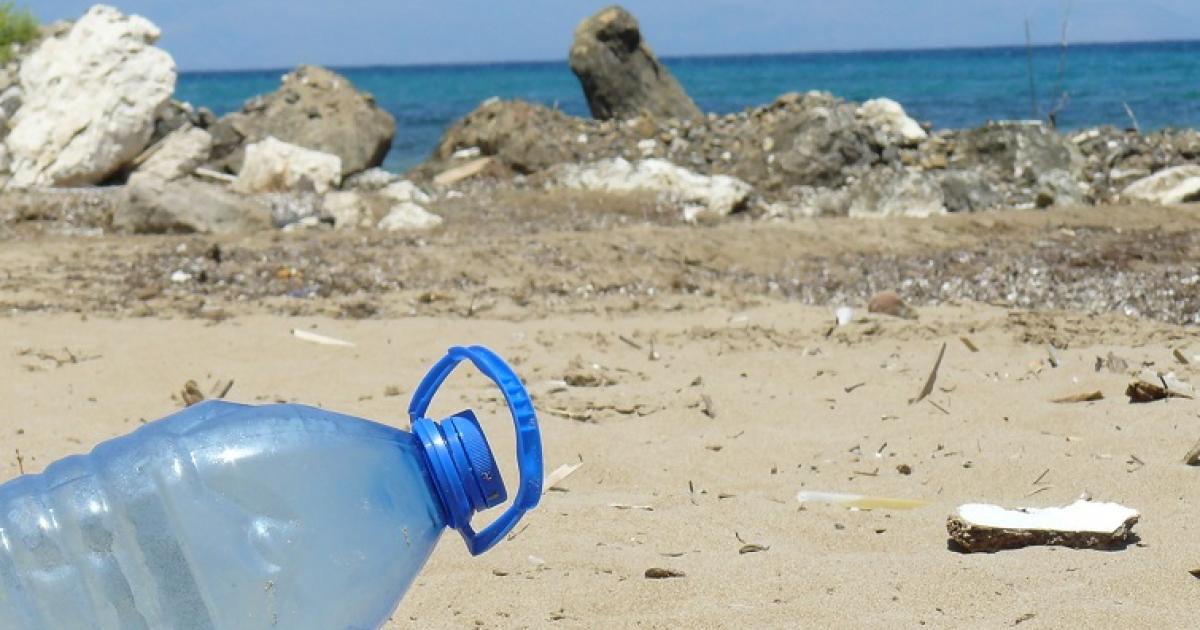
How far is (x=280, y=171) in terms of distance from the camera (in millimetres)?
12641

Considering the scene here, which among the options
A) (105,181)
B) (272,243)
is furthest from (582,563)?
(105,181)

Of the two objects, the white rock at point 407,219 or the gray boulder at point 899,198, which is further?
the gray boulder at point 899,198

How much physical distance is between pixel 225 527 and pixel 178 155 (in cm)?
1208

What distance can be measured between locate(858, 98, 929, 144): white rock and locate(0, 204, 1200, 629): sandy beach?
5.99 m

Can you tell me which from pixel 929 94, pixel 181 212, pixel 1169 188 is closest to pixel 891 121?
→ pixel 1169 188

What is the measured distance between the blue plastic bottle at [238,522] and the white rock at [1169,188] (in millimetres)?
9003

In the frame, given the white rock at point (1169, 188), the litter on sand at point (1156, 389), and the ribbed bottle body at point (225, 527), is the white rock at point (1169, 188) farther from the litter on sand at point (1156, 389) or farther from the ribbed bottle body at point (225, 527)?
the ribbed bottle body at point (225, 527)

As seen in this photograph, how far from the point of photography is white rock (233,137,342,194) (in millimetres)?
12594

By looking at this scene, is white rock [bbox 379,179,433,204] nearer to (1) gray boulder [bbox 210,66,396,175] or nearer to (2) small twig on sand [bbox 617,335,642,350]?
(1) gray boulder [bbox 210,66,396,175]

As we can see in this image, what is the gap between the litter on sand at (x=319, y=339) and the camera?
18.5 ft

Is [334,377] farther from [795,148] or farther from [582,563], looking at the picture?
[795,148]

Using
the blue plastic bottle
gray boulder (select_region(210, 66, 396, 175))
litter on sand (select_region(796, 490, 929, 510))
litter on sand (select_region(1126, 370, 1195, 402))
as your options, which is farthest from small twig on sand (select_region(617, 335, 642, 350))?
gray boulder (select_region(210, 66, 396, 175))

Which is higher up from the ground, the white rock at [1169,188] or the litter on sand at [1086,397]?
the litter on sand at [1086,397]

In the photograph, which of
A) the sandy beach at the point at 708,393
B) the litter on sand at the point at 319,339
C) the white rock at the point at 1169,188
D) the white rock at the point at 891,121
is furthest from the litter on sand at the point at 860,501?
the white rock at the point at 891,121
